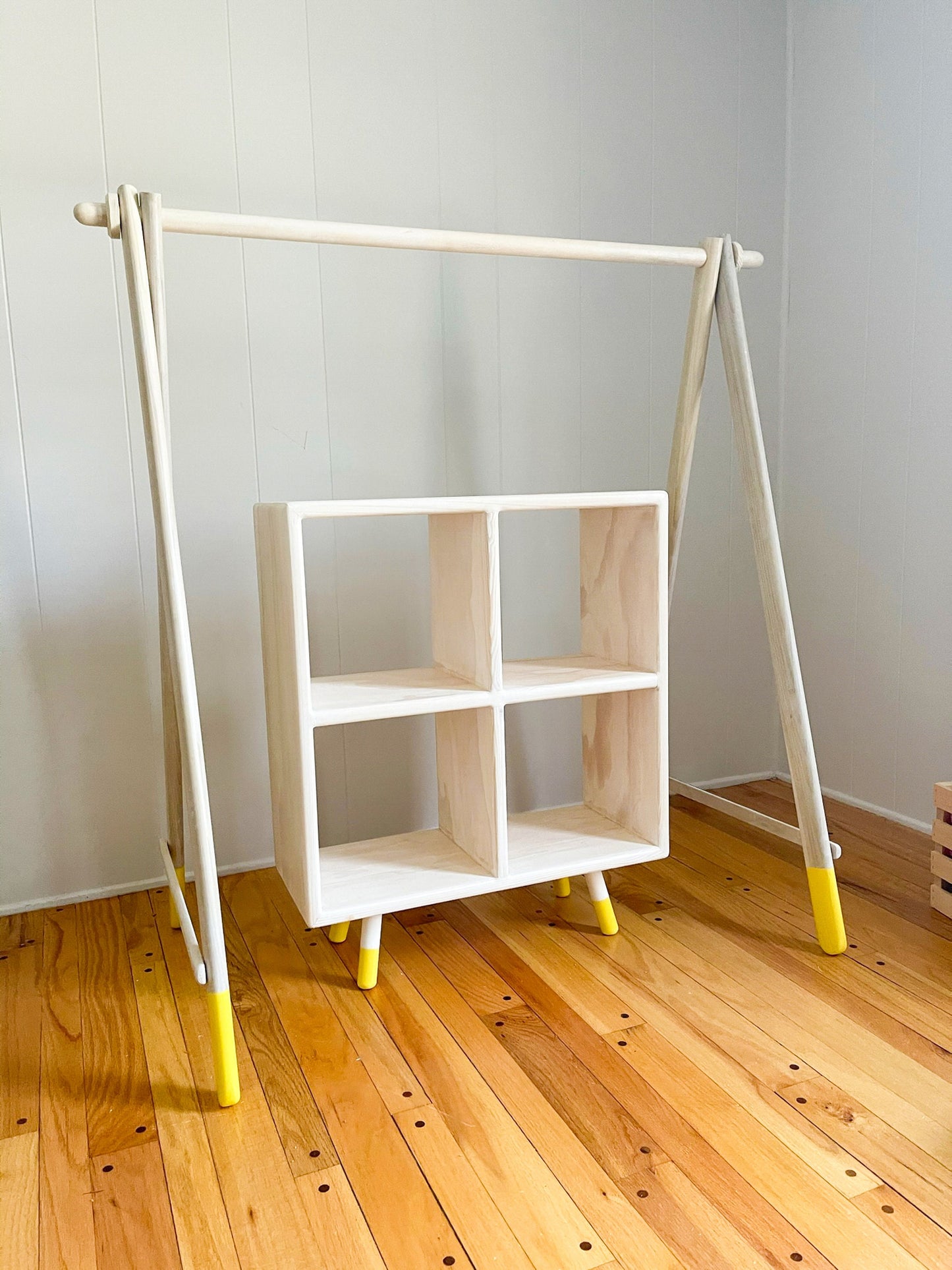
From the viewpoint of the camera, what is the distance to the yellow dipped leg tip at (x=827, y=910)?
172 centimetres

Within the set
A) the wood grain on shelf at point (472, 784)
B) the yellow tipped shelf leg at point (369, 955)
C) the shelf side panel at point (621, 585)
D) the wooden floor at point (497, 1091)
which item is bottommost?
the wooden floor at point (497, 1091)

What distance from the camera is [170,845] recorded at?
6.13 feet

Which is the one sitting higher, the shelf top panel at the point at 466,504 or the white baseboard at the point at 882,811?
the shelf top panel at the point at 466,504

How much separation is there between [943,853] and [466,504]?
1.13m

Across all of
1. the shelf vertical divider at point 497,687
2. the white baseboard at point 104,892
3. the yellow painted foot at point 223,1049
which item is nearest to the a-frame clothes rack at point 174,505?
the yellow painted foot at point 223,1049

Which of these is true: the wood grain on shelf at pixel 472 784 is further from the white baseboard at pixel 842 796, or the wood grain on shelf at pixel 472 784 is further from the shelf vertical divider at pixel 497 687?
the white baseboard at pixel 842 796

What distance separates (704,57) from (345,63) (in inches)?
35.9

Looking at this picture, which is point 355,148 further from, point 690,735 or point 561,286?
point 690,735

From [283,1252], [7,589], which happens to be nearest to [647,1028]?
[283,1252]

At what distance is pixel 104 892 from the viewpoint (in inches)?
82.1

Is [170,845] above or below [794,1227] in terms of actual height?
above

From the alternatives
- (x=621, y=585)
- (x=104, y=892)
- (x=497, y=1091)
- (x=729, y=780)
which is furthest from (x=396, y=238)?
(x=729, y=780)

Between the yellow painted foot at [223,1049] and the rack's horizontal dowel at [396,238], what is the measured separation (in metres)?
1.08

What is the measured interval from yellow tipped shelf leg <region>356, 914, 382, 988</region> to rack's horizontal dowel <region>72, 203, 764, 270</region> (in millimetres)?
1088
